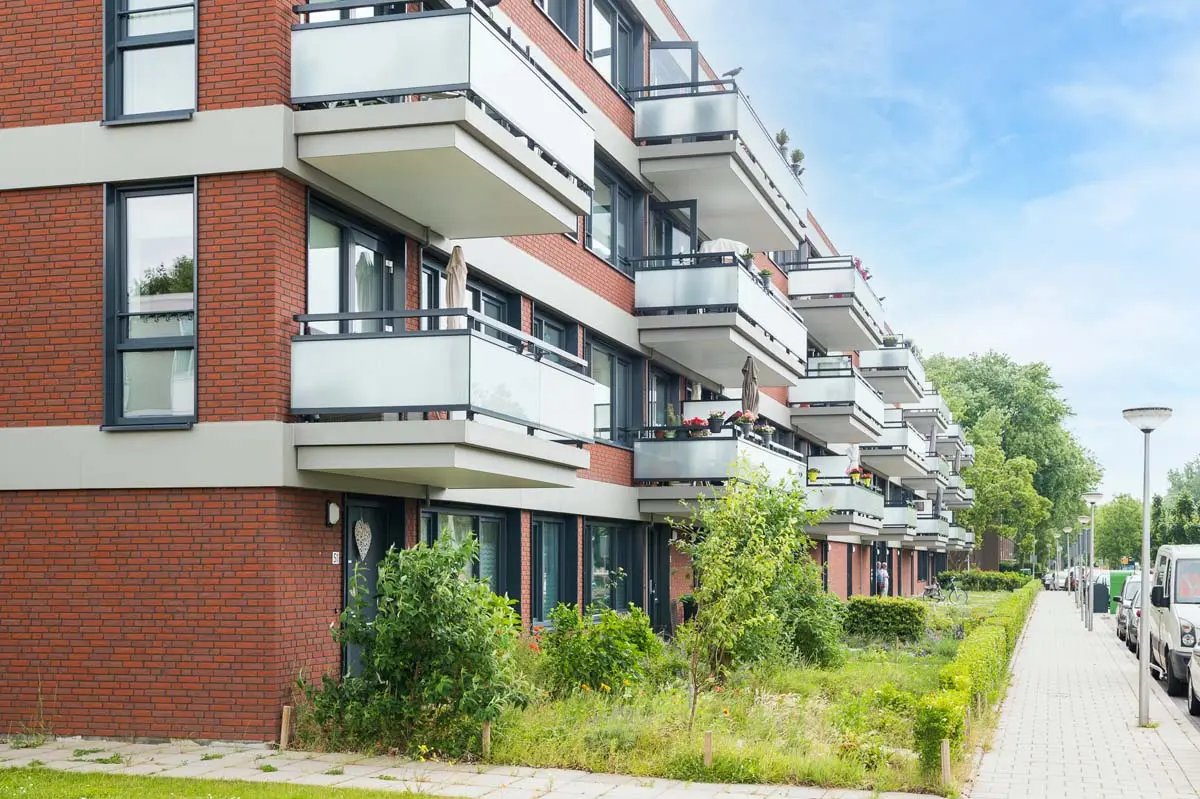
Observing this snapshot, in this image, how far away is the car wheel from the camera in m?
20.3

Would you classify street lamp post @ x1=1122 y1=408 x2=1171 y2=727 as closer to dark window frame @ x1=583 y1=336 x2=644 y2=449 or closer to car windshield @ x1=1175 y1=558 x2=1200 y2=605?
car windshield @ x1=1175 y1=558 x2=1200 y2=605

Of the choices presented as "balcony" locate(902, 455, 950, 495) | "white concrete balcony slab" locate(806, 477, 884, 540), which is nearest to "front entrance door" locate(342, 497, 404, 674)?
"white concrete balcony slab" locate(806, 477, 884, 540)

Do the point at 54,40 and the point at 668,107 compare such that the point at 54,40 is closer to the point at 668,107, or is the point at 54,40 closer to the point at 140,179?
the point at 140,179

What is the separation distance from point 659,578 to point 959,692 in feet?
40.3

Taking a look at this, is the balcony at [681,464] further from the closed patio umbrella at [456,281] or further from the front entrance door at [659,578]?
the closed patio umbrella at [456,281]

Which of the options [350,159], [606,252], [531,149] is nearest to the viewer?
[350,159]

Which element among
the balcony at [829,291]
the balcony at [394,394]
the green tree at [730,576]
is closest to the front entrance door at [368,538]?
the balcony at [394,394]

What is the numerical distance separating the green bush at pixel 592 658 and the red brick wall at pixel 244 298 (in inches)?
156

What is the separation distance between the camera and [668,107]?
2353 cm

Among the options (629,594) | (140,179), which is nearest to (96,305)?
(140,179)

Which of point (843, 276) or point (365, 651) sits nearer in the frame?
point (365, 651)

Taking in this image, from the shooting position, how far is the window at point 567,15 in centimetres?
2045

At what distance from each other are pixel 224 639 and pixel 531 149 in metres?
6.22

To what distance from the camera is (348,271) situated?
A: 1438 cm
